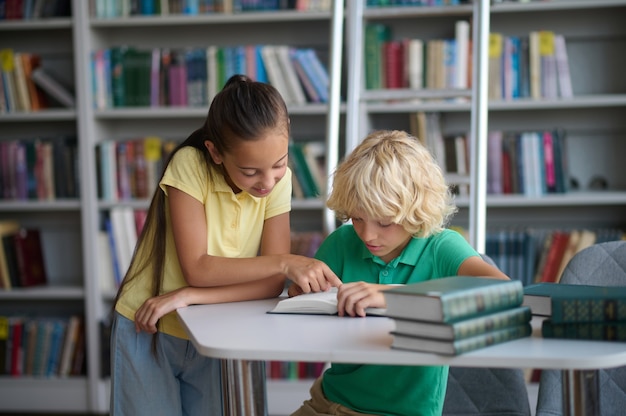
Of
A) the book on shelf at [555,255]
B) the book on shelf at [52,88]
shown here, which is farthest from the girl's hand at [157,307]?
the book on shelf at [52,88]

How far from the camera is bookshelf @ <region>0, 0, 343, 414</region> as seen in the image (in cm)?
334

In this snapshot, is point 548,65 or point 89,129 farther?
point 89,129

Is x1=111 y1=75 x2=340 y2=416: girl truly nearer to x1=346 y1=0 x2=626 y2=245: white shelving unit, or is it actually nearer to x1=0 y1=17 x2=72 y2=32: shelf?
x1=346 y1=0 x2=626 y2=245: white shelving unit

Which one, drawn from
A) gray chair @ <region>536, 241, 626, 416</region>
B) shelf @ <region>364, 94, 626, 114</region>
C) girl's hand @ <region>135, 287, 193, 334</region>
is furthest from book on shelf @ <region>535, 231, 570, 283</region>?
girl's hand @ <region>135, 287, 193, 334</region>

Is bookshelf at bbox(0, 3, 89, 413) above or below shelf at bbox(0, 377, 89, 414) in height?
above

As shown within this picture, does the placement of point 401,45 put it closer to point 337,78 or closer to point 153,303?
point 337,78

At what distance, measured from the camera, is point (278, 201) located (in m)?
1.65

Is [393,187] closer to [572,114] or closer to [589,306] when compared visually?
[589,306]

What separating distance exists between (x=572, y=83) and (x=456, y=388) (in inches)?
79.7

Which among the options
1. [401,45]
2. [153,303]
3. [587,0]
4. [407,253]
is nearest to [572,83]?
[587,0]

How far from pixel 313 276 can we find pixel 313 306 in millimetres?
85

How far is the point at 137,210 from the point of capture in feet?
11.1

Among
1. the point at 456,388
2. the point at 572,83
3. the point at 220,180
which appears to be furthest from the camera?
the point at 572,83

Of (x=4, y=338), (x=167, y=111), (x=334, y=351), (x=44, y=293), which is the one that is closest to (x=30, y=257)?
(x=44, y=293)
